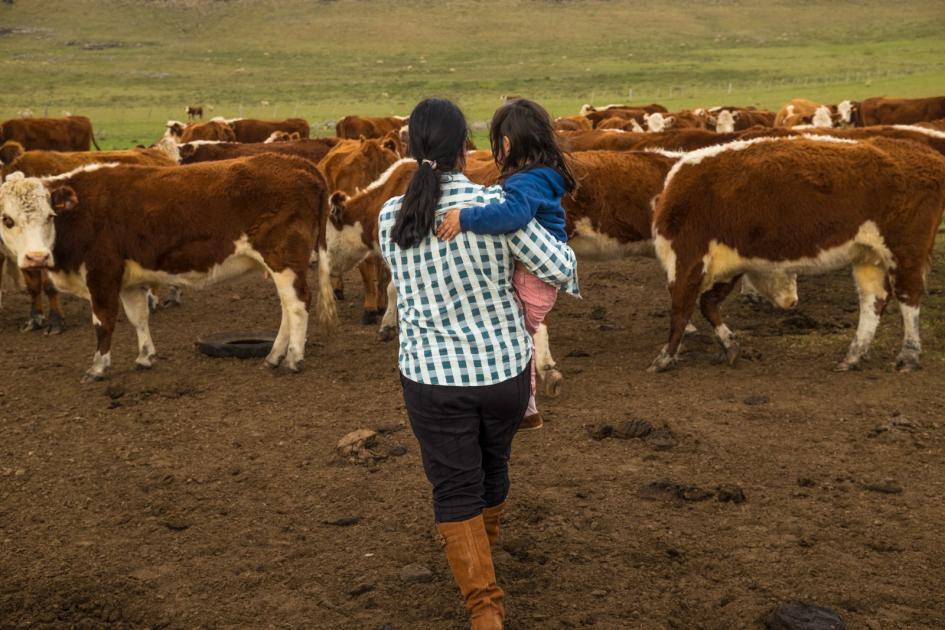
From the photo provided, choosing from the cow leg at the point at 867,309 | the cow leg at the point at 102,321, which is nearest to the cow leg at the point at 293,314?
the cow leg at the point at 102,321

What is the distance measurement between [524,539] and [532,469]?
1098mm

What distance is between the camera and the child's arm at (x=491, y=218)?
3895 mm

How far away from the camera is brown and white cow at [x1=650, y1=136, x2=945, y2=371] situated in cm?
824

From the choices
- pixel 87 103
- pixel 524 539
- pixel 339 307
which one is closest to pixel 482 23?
pixel 87 103

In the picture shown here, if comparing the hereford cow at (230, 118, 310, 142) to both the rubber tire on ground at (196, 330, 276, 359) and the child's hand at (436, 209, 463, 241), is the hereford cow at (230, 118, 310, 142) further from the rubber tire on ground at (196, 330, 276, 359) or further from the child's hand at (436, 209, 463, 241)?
the child's hand at (436, 209, 463, 241)

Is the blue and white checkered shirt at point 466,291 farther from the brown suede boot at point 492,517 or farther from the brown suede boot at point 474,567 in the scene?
the brown suede boot at point 492,517

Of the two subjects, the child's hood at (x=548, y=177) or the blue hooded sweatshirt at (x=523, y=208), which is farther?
the child's hood at (x=548, y=177)

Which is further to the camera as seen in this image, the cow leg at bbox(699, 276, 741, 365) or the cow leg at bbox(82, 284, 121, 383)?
the cow leg at bbox(82, 284, 121, 383)

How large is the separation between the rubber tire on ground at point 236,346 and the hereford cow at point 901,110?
20009 mm

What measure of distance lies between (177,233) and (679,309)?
14.1 feet

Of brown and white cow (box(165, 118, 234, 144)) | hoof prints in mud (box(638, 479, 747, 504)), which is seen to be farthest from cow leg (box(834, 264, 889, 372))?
brown and white cow (box(165, 118, 234, 144))

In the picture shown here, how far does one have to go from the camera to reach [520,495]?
20.0ft

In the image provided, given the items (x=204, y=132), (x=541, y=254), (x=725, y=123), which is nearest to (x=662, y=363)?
(x=541, y=254)

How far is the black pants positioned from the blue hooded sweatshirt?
606 mm
